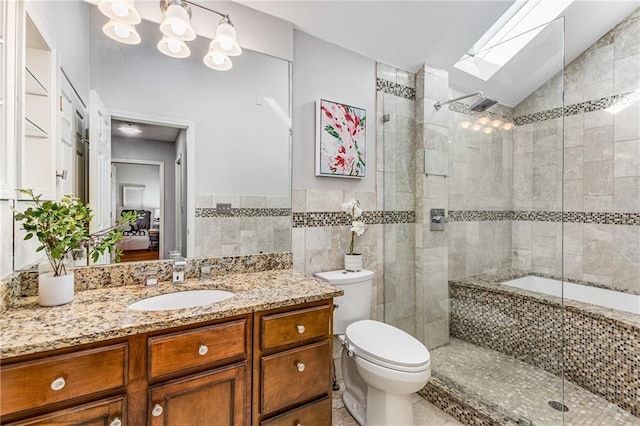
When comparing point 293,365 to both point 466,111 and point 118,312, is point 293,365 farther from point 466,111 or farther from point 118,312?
point 466,111

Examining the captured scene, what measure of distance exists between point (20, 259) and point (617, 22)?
4.21 m

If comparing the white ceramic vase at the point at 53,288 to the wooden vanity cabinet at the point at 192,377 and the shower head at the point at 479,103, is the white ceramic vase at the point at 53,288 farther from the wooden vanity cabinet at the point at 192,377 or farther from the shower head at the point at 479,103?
the shower head at the point at 479,103

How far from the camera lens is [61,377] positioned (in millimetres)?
876

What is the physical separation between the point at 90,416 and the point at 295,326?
73 centimetres

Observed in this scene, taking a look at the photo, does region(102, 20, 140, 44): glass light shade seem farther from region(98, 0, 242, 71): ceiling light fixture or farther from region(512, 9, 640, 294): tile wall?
region(512, 9, 640, 294): tile wall

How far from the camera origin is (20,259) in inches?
47.4

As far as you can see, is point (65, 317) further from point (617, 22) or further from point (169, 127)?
point (617, 22)

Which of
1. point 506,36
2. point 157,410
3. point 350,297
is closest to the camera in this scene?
point 157,410

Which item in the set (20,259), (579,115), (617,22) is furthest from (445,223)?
(20,259)

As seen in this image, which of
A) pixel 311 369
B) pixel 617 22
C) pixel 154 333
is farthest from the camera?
pixel 617 22

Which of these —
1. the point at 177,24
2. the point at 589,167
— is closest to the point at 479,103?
the point at 589,167

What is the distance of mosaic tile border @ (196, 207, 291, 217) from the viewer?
1.68m

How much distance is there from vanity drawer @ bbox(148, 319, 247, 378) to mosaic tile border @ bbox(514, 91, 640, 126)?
2.41 meters

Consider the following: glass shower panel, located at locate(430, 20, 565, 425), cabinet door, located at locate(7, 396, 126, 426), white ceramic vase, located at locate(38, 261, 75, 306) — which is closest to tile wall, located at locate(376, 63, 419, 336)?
glass shower panel, located at locate(430, 20, 565, 425)
